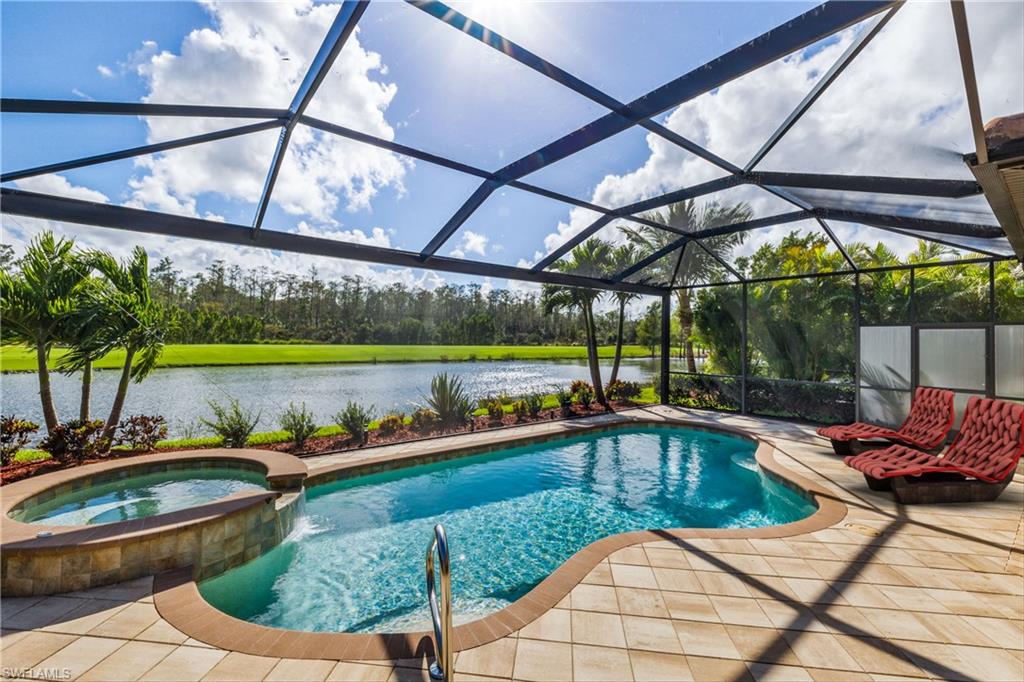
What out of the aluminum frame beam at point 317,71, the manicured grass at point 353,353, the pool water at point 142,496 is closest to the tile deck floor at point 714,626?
the pool water at point 142,496

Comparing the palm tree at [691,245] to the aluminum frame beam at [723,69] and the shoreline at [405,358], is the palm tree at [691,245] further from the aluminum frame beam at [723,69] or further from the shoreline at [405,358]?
the shoreline at [405,358]

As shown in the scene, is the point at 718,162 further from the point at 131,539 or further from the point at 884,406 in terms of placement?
the point at 131,539

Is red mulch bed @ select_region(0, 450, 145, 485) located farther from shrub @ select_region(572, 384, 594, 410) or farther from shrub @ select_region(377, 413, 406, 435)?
shrub @ select_region(572, 384, 594, 410)

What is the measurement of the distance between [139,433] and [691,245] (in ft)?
38.9

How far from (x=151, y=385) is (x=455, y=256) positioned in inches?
533

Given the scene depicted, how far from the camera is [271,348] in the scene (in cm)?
2453

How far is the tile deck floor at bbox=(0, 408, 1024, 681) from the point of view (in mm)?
2355

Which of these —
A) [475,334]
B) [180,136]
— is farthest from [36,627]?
[475,334]

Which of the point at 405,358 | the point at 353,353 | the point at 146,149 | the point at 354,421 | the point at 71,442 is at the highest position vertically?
the point at 146,149

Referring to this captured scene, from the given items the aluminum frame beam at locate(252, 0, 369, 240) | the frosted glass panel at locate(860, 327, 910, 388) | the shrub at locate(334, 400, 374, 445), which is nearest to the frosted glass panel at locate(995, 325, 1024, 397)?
the frosted glass panel at locate(860, 327, 910, 388)

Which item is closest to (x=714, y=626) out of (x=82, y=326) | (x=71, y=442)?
(x=71, y=442)

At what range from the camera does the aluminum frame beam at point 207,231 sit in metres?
4.37

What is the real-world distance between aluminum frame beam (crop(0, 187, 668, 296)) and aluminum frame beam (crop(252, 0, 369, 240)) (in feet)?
3.04

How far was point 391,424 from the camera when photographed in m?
8.74
